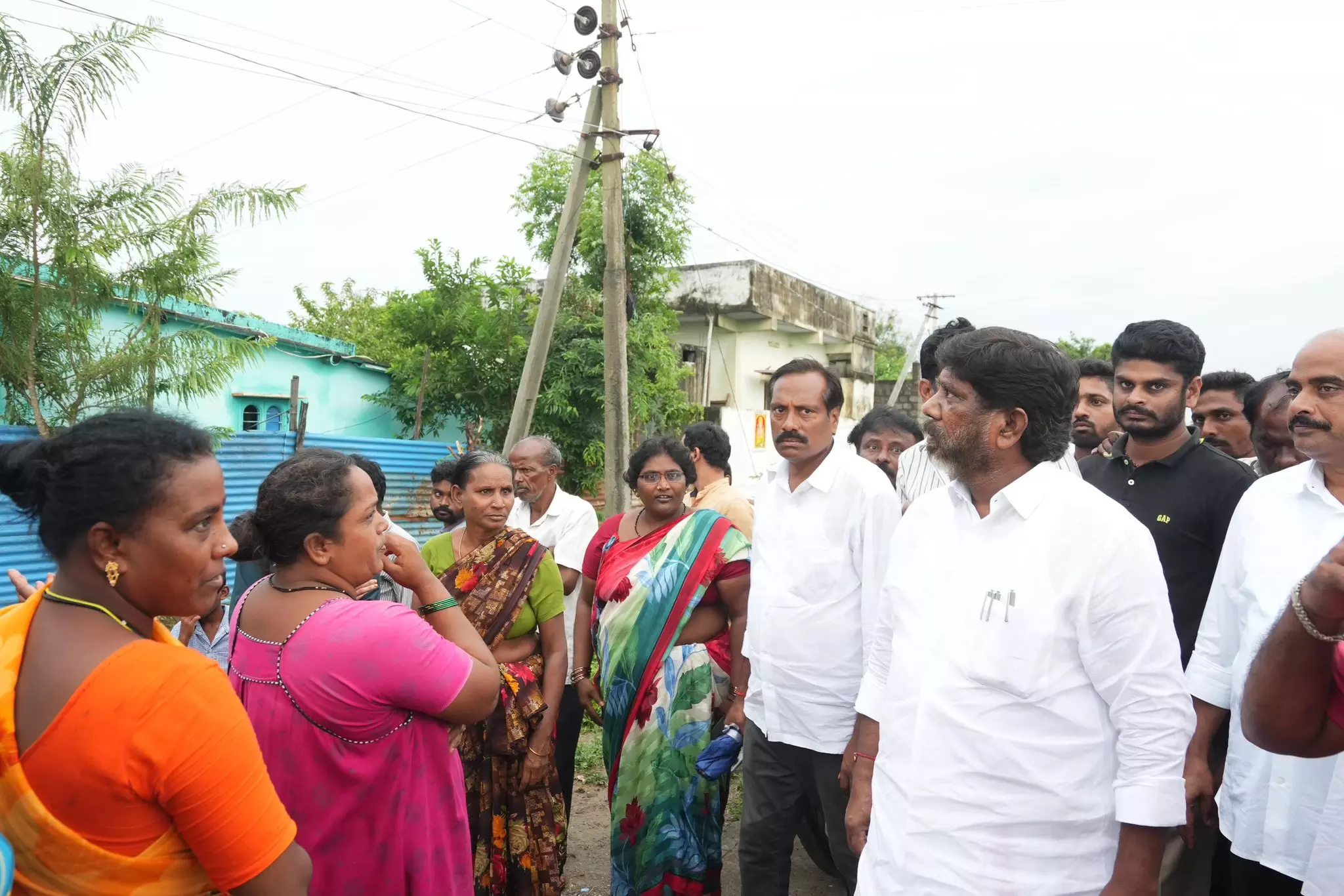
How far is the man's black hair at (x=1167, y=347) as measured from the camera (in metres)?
3.10

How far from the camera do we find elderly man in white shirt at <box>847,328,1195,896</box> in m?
1.86

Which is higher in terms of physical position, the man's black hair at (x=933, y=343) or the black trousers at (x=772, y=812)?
the man's black hair at (x=933, y=343)

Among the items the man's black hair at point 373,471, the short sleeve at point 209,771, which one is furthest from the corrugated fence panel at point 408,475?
the short sleeve at point 209,771

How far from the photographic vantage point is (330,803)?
205cm

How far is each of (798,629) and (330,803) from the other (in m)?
1.68

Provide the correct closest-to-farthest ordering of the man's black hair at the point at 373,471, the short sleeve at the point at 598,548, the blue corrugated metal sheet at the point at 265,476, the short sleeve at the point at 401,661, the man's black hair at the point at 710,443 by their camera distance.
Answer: the short sleeve at the point at 401,661 < the man's black hair at the point at 373,471 < the short sleeve at the point at 598,548 < the man's black hair at the point at 710,443 < the blue corrugated metal sheet at the point at 265,476

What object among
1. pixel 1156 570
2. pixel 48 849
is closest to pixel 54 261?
pixel 48 849

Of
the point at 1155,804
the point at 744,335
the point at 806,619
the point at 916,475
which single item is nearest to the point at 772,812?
the point at 806,619

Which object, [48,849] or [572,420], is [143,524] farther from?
[572,420]

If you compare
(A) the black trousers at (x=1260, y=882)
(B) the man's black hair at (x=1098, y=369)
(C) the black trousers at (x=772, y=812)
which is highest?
(B) the man's black hair at (x=1098, y=369)

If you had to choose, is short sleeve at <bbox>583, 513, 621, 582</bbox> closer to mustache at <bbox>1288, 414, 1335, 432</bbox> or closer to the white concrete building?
mustache at <bbox>1288, 414, 1335, 432</bbox>

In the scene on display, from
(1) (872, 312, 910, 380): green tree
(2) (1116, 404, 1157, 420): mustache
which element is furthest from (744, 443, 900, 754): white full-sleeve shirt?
(1) (872, 312, 910, 380): green tree

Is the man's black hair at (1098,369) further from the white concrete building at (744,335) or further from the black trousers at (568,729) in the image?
the white concrete building at (744,335)

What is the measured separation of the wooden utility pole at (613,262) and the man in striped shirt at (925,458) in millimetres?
5809
